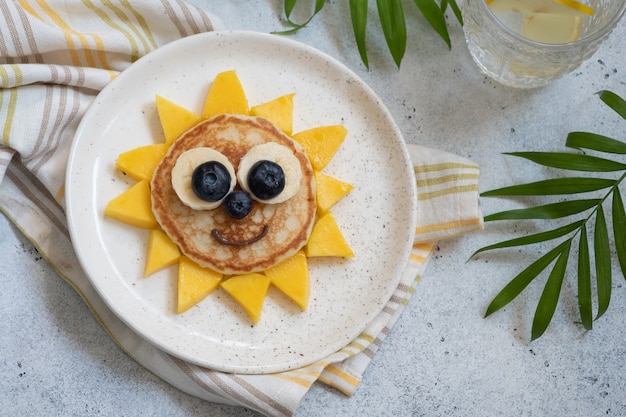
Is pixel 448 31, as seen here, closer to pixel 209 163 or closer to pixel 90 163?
pixel 209 163

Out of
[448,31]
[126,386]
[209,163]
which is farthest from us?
[448,31]

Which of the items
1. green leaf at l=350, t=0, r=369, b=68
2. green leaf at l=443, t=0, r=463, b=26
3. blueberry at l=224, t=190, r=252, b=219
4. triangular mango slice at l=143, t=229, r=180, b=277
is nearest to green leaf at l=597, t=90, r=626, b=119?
green leaf at l=443, t=0, r=463, b=26

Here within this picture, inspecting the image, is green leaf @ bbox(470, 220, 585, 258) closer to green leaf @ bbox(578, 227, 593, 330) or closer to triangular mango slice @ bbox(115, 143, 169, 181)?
green leaf @ bbox(578, 227, 593, 330)

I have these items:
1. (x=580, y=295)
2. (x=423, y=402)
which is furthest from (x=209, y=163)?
(x=580, y=295)

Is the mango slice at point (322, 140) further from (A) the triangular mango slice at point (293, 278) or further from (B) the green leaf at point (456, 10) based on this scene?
(B) the green leaf at point (456, 10)

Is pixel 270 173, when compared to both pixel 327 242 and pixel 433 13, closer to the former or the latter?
pixel 327 242
